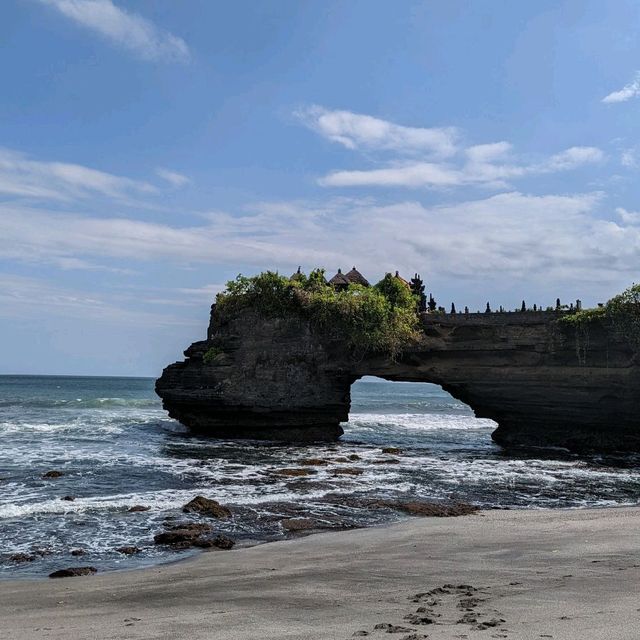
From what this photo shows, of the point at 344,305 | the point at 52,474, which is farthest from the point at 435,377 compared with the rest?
the point at 52,474

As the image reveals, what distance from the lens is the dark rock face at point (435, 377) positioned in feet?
92.3

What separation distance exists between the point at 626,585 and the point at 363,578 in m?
3.29

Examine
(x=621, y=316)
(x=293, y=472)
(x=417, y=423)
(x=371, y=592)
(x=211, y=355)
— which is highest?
(x=621, y=316)

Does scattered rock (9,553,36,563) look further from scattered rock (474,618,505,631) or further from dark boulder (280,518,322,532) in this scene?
scattered rock (474,618,505,631)

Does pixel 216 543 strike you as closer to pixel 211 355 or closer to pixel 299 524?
pixel 299 524

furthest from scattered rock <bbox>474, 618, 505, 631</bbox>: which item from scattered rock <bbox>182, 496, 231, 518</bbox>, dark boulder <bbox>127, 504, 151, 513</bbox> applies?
dark boulder <bbox>127, 504, 151, 513</bbox>

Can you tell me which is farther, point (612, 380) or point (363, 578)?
point (612, 380)

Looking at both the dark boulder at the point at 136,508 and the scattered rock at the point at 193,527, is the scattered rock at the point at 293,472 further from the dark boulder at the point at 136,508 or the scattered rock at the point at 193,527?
the scattered rock at the point at 193,527

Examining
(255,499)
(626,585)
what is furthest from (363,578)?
(255,499)

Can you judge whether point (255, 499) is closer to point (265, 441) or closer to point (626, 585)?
point (626, 585)

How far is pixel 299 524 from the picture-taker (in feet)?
44.1

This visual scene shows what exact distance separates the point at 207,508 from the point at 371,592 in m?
7.20

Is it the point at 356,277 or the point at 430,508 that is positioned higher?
the point at 356,277

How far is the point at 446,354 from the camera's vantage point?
99.8 ft
